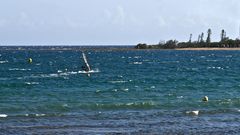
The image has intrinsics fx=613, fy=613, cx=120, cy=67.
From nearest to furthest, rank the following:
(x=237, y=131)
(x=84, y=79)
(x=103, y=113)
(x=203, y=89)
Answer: (x=237, y=131)
(x=103, y=113)
(x=203, y=89)
(x=84, y=79)

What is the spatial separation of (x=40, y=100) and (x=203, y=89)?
1368 cm

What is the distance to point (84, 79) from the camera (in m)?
56.1

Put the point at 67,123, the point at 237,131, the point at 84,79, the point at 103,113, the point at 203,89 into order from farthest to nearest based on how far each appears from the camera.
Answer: the point at 84,79
the point at 203,89
the point at 103,113
the point at 67,123
the point at 237,131

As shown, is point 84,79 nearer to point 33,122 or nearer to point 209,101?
point 209,101

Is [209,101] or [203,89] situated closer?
[209,101]

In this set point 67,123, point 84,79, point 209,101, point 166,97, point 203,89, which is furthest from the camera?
point 84,79

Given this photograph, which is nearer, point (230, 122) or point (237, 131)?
point (237, 131)

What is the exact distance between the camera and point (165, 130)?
24922 mm

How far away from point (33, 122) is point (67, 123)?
164 centimetres

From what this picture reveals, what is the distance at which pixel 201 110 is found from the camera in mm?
32531

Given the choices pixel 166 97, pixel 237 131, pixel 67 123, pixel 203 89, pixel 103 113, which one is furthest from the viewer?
pixel 203 89

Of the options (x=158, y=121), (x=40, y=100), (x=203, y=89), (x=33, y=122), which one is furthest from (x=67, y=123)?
(x=203, y=89)

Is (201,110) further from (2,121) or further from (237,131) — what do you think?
(2,121)

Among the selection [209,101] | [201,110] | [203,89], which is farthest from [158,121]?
[203,89]
